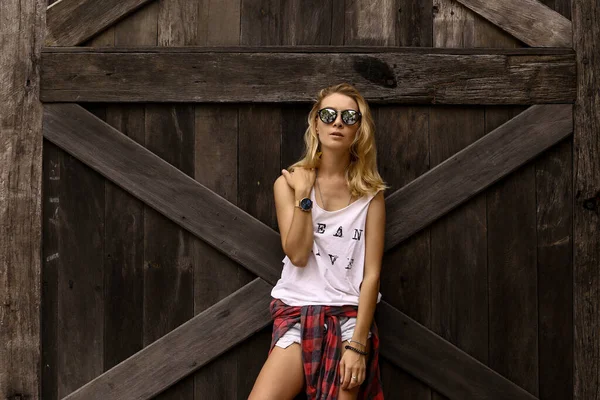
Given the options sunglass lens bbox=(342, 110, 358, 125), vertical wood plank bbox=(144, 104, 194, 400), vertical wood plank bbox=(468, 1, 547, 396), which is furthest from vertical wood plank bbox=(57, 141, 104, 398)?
vertical wood plank bbox=(468, 1, 547, 396)

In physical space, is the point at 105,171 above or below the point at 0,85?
below

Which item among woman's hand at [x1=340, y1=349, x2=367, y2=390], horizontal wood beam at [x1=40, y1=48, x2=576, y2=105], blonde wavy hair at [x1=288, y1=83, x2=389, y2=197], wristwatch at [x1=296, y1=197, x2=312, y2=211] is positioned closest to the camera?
woman's hand at [x1=340, y1=349, x2=367, y2=390]

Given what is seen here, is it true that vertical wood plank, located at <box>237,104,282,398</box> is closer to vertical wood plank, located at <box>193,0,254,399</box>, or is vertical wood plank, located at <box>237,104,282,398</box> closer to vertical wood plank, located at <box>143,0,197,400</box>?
vertical wood plank, located at <box>193,0,254,399</box>

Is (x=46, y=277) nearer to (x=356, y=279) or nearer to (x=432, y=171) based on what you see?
(x=356, y=279)

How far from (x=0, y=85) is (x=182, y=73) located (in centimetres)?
97

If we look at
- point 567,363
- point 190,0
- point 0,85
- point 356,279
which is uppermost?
point 190,0

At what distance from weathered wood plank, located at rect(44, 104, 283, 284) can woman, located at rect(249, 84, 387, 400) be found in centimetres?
38

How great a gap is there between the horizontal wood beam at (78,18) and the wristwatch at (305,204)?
144cm

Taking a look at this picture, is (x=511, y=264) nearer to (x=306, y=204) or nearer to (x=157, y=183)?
(x=306, y=204)

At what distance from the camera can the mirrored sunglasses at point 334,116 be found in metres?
2.95

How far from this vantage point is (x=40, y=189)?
343cm

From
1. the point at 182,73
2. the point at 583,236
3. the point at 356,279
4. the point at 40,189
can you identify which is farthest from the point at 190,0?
the point at 583,236

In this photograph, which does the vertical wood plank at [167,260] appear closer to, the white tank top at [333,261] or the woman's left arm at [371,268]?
the white tank top at [333,261]

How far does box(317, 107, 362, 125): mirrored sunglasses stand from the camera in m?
2.95
